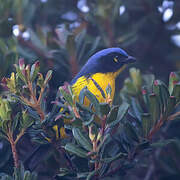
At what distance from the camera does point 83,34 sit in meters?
2.96

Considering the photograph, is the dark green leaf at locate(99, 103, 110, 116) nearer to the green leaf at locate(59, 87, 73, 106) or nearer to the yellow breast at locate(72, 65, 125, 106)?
the green leaf at locate(59, 87, 73, 106)

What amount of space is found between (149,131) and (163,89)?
1.00 feet

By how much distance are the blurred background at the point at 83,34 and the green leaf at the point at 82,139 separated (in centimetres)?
62

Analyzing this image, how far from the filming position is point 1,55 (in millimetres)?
2576

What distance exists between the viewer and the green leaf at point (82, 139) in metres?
1.81

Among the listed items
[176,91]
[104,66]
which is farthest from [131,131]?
[104,66]

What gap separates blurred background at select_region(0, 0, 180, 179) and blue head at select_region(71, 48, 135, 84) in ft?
0.30

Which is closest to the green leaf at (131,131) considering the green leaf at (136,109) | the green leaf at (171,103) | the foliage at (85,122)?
the foliage at (85,122)

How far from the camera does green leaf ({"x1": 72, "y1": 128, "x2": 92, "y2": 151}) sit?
1.81 metres

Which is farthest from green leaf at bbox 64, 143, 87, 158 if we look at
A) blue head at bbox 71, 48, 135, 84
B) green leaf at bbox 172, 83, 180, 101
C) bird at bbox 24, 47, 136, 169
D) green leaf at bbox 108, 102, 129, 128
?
blue head at bbox 71, 48, 135, 84

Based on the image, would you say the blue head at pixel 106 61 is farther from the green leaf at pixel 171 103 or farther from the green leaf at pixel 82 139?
the green leaf at pixel 82 139

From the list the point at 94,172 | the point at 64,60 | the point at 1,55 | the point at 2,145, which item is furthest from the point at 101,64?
the point at 94,172

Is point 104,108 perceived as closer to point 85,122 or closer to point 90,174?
point 85,122

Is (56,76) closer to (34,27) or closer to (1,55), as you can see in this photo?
(1,55)
